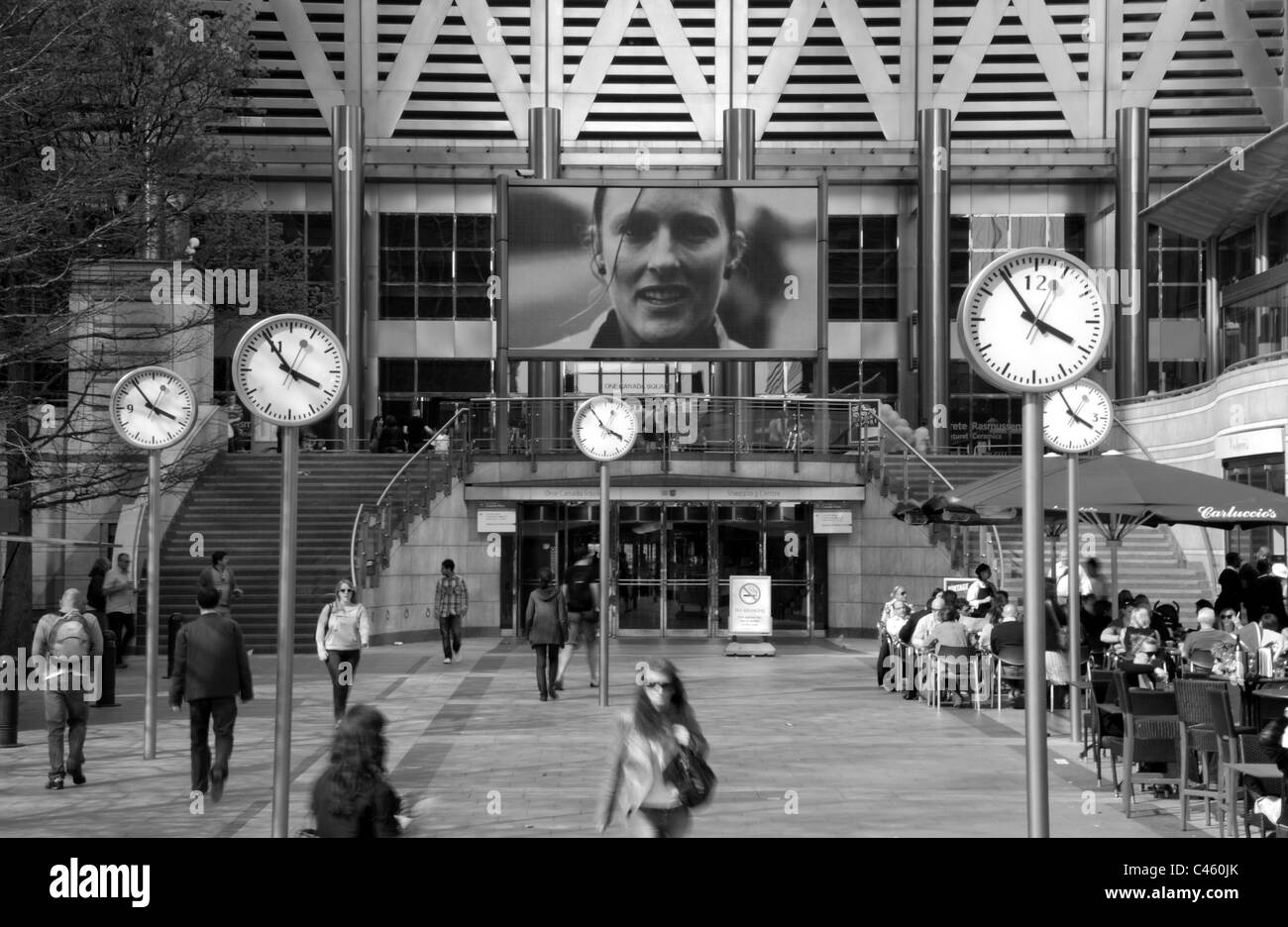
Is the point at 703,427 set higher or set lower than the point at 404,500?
higher

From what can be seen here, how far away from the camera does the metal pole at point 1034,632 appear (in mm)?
7570

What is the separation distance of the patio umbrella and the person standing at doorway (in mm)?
13885

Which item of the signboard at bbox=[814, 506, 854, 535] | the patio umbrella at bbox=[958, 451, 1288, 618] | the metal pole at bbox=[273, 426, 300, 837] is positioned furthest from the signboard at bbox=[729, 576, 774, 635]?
the metal pole at bbox=[273, 426, 300, 837]

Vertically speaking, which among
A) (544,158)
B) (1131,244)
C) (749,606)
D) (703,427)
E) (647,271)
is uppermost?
(544,158)

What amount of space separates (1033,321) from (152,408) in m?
10.8

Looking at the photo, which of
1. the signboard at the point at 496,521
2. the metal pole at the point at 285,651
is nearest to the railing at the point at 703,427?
the signboard at the point at 496,521

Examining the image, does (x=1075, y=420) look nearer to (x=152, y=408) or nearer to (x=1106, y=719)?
(x=1106, y=719)

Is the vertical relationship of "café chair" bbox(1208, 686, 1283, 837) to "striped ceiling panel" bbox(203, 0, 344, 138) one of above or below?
below

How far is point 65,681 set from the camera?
14234 mm

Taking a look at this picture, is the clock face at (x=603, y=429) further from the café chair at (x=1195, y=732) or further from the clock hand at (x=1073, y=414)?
the café chair at (x=1195, y=732)

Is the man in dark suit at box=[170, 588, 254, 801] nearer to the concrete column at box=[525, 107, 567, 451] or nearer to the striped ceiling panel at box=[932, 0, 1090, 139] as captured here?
the concrete column at box=[525, 107, 567, 451]

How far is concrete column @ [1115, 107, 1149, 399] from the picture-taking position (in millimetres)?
51375

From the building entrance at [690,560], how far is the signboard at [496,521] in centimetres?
69

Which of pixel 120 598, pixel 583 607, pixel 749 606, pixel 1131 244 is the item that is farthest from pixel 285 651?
pixel 1131 244
